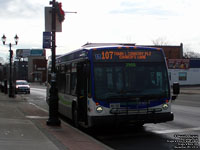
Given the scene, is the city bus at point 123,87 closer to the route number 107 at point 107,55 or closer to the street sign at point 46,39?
the route number 107 at point 107,55

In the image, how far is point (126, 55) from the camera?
35.6 feet

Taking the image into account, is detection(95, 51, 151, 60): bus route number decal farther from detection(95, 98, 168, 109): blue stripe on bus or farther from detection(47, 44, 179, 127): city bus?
detection(95, 98, 168, 109): blue stripe on bus

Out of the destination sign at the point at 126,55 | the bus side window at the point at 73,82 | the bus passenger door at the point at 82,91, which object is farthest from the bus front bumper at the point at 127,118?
the bus side window at the point at 73,82

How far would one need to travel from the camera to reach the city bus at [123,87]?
1029 cm

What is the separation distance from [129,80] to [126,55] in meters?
0.84

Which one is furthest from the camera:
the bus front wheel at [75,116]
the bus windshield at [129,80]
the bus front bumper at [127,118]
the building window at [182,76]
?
the building window at [182,76]

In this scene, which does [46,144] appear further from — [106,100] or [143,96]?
[143,96]

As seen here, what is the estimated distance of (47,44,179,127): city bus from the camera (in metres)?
10.3

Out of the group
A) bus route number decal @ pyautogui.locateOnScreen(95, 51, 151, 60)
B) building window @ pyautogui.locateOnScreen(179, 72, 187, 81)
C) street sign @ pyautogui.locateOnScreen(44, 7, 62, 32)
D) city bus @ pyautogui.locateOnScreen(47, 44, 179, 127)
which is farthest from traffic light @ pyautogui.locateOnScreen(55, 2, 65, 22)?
building window @ pyautogui.locateOnScreen(179, 72, 187, 81)

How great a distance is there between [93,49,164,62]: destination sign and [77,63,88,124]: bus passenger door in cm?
67

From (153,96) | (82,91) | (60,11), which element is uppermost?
(60,11)

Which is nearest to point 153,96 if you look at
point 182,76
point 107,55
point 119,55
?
point 119,55

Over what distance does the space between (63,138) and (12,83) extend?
2437 cm

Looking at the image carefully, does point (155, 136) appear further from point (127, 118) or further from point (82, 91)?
point (82, 91)
